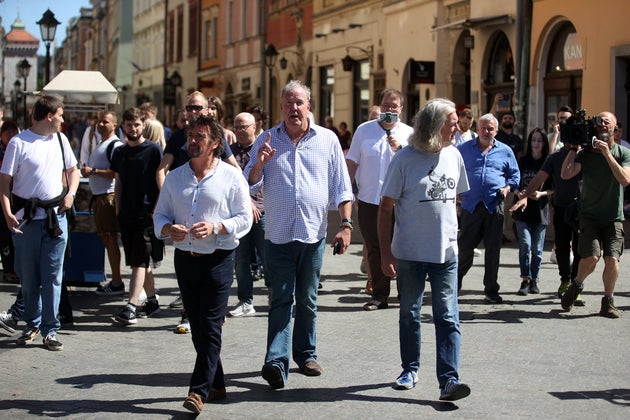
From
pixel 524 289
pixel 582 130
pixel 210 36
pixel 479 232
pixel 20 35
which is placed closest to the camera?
pixel 582 130

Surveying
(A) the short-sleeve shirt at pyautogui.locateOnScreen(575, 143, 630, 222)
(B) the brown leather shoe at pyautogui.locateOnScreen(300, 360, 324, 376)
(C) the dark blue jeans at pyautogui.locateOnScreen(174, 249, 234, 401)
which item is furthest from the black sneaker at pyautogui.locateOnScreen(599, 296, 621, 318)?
(C) the dark blue jeans at pyautogui.locateOnScreen(174, 249, 234, 401)

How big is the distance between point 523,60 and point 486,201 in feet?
38.6

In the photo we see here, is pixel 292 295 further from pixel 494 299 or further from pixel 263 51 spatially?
pixel 263 51

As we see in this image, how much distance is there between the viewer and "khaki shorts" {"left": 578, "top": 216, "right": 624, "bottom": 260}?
10.1m

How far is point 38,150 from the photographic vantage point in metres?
8.77

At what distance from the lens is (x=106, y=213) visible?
11352 millimetres

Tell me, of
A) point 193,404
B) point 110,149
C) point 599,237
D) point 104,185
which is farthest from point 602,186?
point 193,404

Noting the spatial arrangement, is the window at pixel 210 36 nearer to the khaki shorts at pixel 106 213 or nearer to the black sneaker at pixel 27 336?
the khaki shorts at pixel 106 213

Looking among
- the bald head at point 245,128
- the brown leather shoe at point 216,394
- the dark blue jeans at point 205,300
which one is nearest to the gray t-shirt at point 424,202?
the dark blue jeans at point 205,300

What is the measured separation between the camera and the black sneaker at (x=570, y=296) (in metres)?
10.4

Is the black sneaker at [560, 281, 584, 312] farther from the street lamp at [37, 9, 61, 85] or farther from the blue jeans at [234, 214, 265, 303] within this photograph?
the street lamp at [37, 9, 61, 85]

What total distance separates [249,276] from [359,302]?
4.37 ft

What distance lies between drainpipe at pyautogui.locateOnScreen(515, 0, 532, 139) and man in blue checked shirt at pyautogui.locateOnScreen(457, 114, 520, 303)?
1051cm

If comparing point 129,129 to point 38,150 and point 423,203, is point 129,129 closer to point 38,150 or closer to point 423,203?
point 38,150
